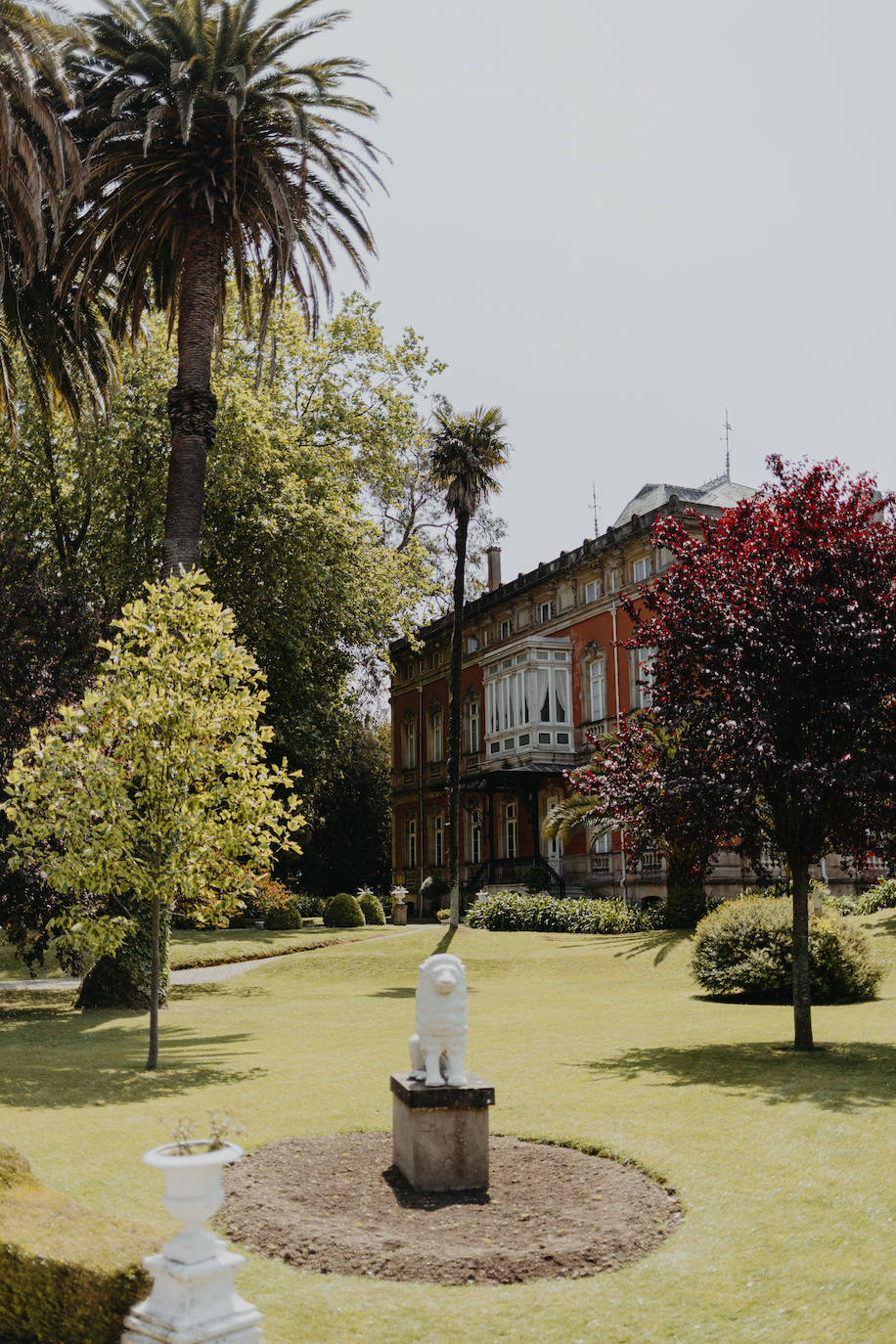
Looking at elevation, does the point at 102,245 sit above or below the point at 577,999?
above

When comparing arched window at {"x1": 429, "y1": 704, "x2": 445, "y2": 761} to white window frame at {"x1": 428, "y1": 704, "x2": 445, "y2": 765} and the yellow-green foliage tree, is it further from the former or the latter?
the yellow-green foliage tree

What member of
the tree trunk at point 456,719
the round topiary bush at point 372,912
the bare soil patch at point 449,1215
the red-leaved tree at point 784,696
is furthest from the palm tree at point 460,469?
the bare soil patch at point 449,1215

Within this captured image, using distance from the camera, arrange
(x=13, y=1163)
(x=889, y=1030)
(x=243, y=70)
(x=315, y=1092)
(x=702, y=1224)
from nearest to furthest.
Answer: (x=13, y=1163), (x=702, y=1224), (x=315, y=1092), (x=889, y=1030), (x=243, y=70)

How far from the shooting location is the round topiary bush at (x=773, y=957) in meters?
17.2

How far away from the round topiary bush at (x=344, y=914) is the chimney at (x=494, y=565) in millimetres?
17780

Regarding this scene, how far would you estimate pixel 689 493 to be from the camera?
131 ft

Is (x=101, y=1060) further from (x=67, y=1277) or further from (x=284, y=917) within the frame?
(x=284, y=917)

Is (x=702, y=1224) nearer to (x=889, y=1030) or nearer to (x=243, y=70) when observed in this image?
(x=889, y=1030)

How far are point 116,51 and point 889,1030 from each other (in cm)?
1758

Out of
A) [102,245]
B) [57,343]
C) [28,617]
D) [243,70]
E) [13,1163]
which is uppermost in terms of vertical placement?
[243,70]

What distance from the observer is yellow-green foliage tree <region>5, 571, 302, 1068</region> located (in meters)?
13.3

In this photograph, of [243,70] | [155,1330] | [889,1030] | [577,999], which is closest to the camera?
[155,1330]

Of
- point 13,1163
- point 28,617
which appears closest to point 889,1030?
point 13,1163

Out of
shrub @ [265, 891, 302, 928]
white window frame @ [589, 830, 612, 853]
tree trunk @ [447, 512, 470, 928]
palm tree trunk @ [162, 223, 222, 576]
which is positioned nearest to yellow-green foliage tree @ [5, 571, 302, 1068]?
palm tree trunk @ [162, 223, 222, 576]
